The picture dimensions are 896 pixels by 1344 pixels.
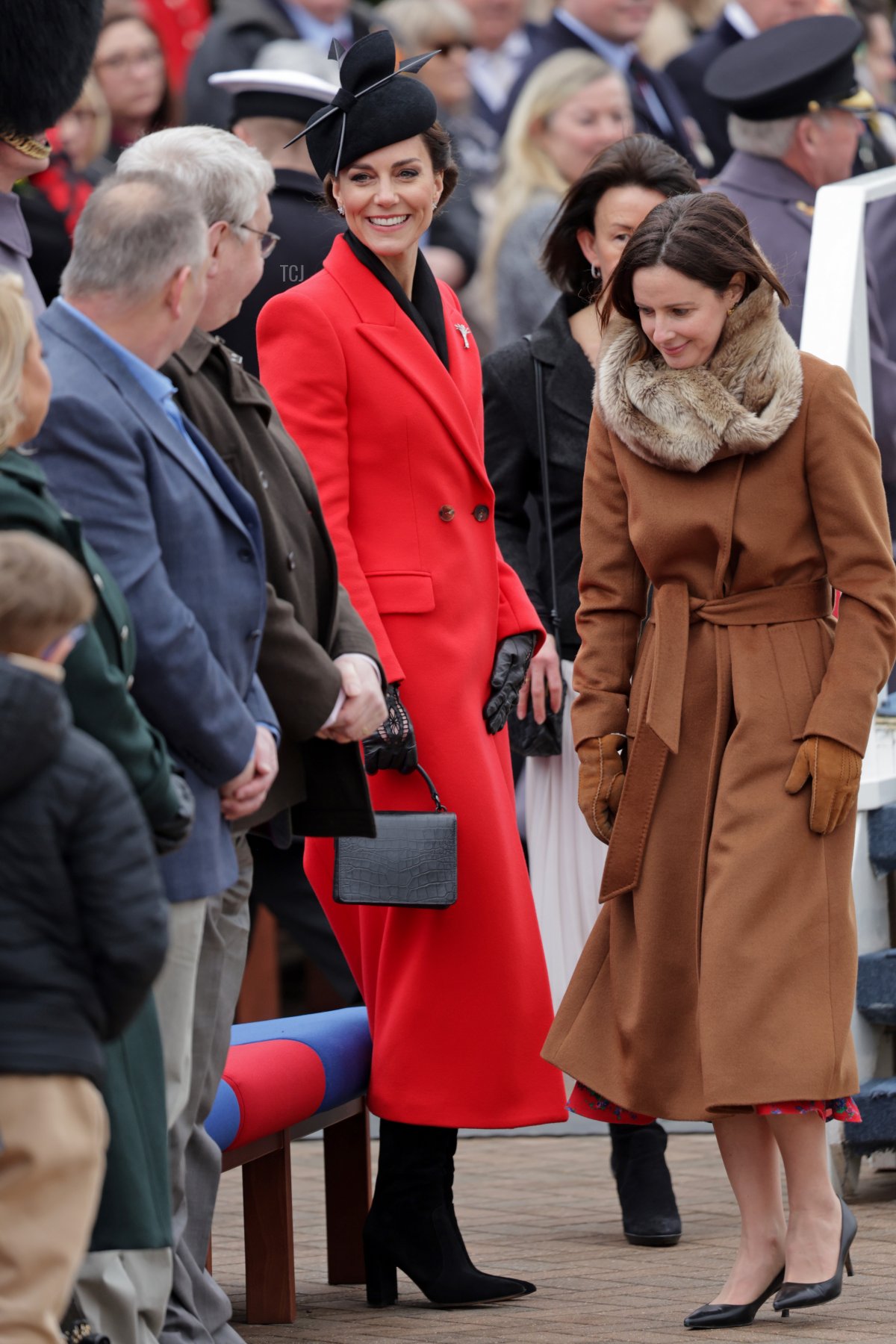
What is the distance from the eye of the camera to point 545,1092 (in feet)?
15.4

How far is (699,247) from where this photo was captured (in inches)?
171

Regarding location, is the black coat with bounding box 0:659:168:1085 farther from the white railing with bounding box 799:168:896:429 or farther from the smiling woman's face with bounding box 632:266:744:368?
the white railing with bounding box 799:168:896:429

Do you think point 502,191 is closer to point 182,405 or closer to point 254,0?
point 254,0

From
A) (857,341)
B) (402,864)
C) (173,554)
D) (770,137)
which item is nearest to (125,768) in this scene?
(173,554)

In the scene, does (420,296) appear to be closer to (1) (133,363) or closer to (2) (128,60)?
(1) (133,363)

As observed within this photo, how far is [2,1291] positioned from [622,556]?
209 cm

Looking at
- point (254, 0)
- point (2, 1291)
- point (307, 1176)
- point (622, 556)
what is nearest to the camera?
point (2, 1291)

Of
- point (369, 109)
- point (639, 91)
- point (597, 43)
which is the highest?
point (369, 109)

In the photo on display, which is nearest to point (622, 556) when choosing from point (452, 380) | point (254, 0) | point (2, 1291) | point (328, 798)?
point (452, 380)

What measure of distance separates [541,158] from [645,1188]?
389 cm

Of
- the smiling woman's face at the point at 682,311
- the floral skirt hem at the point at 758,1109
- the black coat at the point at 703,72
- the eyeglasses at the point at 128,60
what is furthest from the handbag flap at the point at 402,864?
the black coat at the point at 703,72

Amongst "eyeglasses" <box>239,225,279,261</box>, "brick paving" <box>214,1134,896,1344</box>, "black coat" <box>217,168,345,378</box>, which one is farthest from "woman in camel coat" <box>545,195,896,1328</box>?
"black coat" <box>217,168,345,378</box>

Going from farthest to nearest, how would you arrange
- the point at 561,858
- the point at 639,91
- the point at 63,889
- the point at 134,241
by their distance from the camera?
1. the point at 639,91
2. the point at 561,858
3. the point at 134,241
4. the point at 63,889

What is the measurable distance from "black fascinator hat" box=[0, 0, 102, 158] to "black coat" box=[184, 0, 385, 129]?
119 inches
